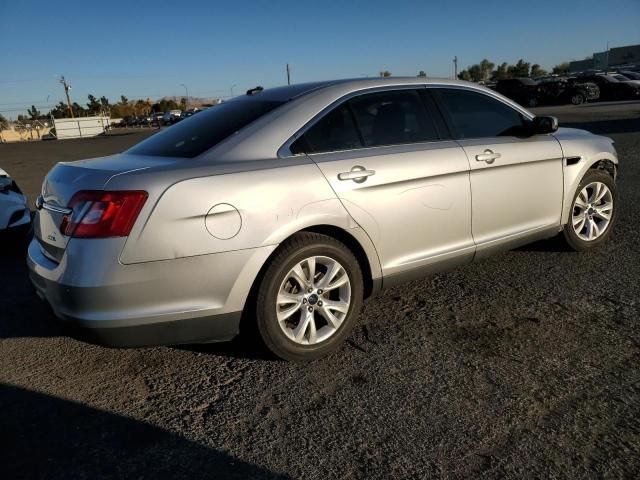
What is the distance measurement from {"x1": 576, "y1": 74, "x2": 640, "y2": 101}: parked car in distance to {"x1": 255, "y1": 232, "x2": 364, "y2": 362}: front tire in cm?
3439

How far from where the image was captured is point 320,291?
3.14 m

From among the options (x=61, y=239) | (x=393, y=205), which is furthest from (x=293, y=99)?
(x=61, y=239)

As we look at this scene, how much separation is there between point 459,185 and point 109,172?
88.8 inches

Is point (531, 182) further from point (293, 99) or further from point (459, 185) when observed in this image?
point (293, 99)

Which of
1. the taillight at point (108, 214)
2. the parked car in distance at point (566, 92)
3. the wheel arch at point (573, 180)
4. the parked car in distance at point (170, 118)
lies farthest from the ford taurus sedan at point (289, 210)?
the parked car in distance at point (170, 118)

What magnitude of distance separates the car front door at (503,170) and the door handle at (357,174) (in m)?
0.96

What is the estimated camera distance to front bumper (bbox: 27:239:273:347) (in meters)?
2.56

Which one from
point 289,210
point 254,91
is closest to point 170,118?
point 254,91

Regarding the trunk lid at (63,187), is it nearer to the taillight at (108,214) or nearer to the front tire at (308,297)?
the taillight at (108,214)

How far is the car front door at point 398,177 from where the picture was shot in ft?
10.5

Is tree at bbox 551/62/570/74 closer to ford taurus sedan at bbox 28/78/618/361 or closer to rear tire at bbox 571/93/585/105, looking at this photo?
rear tire at bbox 571/93/585/105

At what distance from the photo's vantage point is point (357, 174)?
317 centimetres

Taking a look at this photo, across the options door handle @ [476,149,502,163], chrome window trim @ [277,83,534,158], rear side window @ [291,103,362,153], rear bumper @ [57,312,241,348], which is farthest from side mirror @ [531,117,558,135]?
rear bumper @ [57,312,241,348]

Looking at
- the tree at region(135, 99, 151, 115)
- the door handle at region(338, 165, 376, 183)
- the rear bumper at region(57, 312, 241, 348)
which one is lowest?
the tree at region(135, 99, 151, 115)
